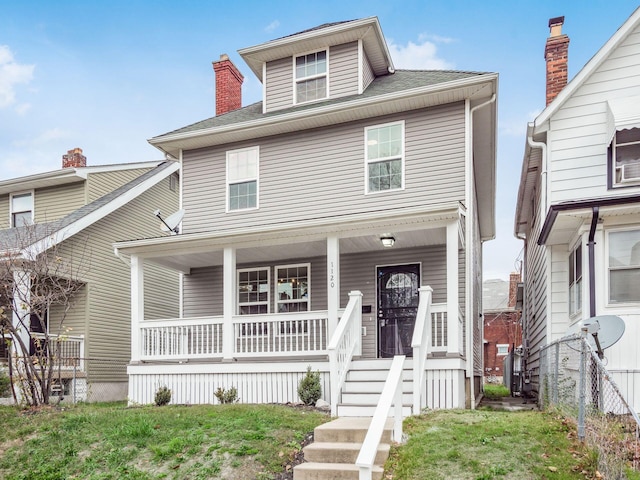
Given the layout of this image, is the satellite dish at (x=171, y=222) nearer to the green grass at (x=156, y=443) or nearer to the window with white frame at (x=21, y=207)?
the green grass at (x=156, y=443)

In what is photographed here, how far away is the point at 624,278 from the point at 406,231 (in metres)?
3.56

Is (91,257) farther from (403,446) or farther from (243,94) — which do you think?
(403,446)

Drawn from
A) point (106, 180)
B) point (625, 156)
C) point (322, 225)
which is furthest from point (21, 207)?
point (625, 156)

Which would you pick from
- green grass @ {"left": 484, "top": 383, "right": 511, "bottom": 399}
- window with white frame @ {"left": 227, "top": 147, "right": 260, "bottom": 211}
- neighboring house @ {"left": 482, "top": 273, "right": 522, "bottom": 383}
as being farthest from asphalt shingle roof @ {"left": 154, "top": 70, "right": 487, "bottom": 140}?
neighboring house @ {"left": 482, "top": 273, "right": 522, "bottom": 383}

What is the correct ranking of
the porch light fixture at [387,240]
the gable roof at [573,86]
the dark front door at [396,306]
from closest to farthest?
the gable roof at [573,86] → the porch light fixture at [387,240] → the dark front door at [396,306]

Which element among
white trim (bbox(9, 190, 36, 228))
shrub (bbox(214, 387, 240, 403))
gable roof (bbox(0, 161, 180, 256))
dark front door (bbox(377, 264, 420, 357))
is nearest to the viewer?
shrub (bbox(214, 387, 240, 403))

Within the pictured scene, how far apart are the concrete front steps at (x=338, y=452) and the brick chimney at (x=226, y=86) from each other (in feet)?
33.8

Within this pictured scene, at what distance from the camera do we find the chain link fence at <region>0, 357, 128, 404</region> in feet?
45.7

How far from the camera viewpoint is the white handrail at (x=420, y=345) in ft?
26.7

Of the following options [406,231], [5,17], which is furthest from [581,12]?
[5,17]

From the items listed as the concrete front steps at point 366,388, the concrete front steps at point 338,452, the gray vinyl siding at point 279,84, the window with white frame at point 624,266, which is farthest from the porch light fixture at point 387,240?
the gray vinyl siding at point 279,84

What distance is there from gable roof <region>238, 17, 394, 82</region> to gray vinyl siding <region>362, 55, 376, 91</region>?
0.17 m

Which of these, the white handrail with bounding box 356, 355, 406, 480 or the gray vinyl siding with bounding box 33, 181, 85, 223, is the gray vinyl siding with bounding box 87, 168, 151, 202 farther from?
the white handrail with bounding box 356, 355, 406, 480

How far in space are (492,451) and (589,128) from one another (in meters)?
6.51
